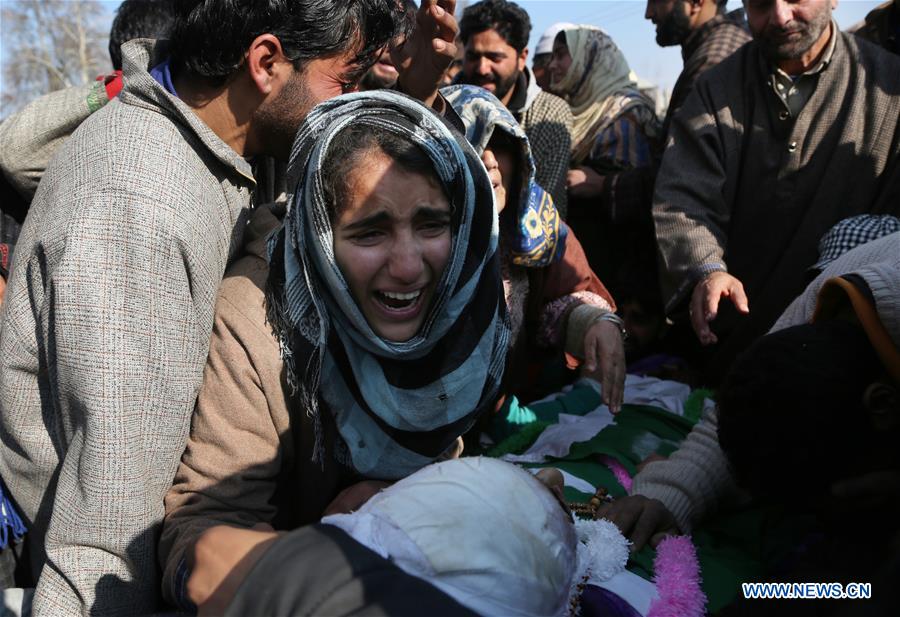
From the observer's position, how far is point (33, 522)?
2004mm

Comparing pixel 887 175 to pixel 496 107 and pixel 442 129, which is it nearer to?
pixel 496 107

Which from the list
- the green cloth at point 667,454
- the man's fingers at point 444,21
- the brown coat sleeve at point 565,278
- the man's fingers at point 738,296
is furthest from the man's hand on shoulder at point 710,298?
the man's fingers at point 444,21

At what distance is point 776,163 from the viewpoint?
143 inches

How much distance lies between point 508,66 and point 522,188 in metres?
2.18

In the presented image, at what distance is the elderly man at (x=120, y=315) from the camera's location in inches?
68.2

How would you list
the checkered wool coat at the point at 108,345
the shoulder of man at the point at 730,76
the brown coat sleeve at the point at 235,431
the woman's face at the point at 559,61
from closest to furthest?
the checkered wool coat at the point at 108,345, the brown coat sleeve at the point at 235,431, the shoulder of man at the point at 730,76, the woman's face at the point at 559,61

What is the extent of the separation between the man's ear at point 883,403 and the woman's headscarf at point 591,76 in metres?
3.66

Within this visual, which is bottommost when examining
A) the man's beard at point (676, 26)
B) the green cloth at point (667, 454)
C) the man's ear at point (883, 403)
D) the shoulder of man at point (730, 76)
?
the green cloth at point (667, 454)

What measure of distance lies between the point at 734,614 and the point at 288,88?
170 cm

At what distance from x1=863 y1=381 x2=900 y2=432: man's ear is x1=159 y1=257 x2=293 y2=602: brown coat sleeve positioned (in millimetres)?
1355

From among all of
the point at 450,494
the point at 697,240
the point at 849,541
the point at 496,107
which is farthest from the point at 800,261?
the point at 450,494

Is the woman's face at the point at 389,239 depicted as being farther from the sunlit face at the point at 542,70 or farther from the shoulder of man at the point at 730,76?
the sunlit face at the point at 542,70

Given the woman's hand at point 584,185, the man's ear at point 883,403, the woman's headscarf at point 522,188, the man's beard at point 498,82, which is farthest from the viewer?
the man's beard at point 498,82

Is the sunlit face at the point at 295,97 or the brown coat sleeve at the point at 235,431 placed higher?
the sunlit face at the point at 295,97
